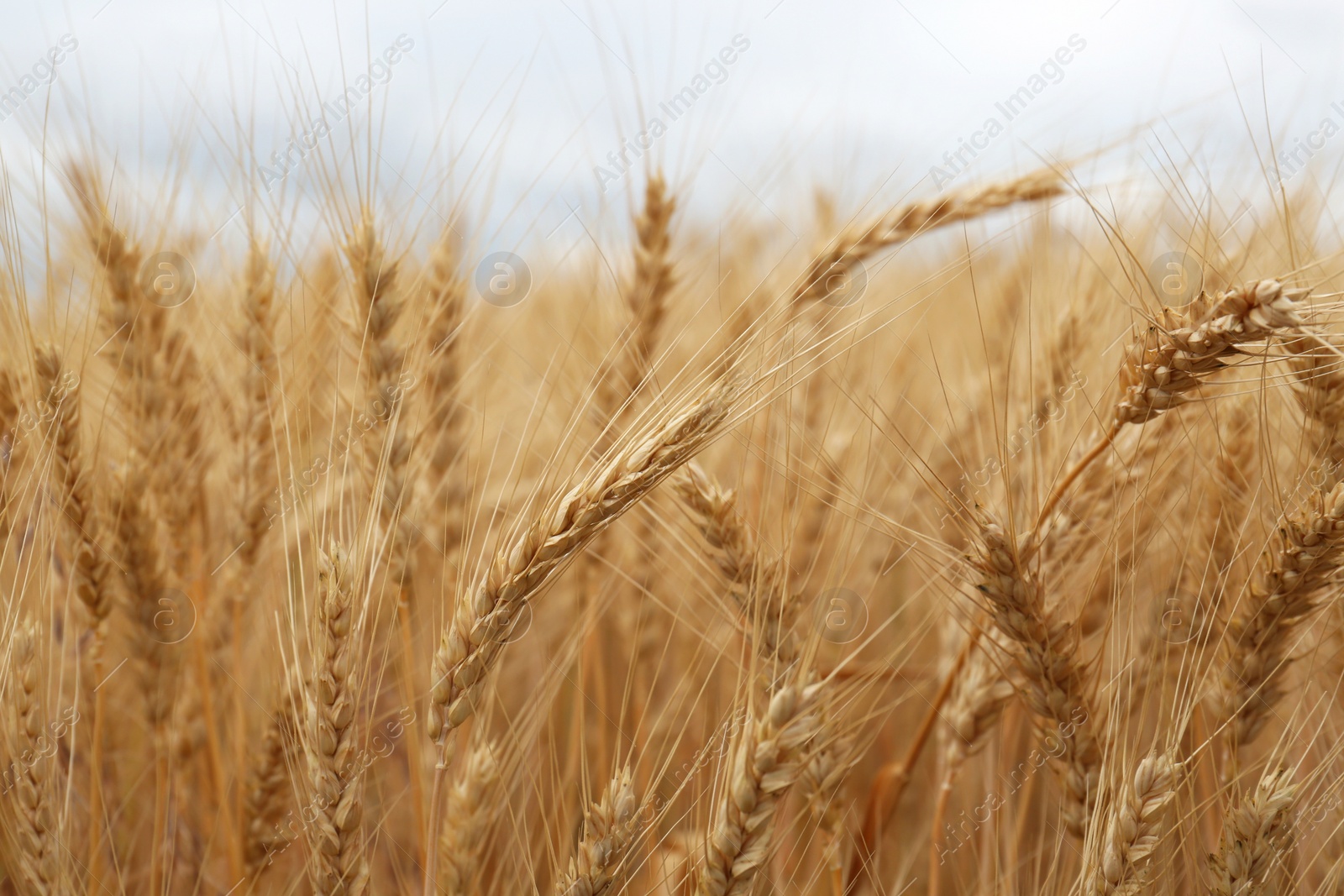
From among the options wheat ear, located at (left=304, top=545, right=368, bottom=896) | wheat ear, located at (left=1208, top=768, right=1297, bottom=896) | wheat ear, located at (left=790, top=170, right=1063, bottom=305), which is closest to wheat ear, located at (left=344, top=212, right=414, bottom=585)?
wheat ear, located at (left=304, top=545, right=368, bottom=896)

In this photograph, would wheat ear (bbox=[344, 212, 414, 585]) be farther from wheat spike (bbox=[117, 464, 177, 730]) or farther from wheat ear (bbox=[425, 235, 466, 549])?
wheat spike (bbox=[117, 464, 177, 730])

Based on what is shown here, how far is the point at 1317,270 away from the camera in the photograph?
54.1 inches

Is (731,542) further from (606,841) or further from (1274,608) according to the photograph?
(1274,608)

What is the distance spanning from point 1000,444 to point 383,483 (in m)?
0.87

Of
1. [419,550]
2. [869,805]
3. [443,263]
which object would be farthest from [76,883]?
[869,805]

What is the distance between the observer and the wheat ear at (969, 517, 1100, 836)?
104 centimetres

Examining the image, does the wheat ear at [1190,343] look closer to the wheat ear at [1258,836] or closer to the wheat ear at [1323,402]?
the wheat ear at [1323,402]

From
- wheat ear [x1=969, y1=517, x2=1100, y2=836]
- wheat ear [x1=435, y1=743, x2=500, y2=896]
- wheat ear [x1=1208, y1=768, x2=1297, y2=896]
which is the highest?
wheat ear [x1=435, y1=743, x2=500, y2=896]

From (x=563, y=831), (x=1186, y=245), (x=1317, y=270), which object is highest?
(x=1186, y=245)

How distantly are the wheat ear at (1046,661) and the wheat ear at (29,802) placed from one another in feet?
4.41

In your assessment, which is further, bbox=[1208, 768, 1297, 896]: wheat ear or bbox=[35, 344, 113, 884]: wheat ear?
bbox=[35, 344, 113, 884]: wheat ear

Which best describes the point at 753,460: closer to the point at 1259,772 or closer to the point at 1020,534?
the point at 1020,534

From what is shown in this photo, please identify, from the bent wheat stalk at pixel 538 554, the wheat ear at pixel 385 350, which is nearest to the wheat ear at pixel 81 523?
the wheat ear at pixel 385 350

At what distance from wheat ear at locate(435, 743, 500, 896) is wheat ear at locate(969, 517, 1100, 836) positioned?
27.8 inches
